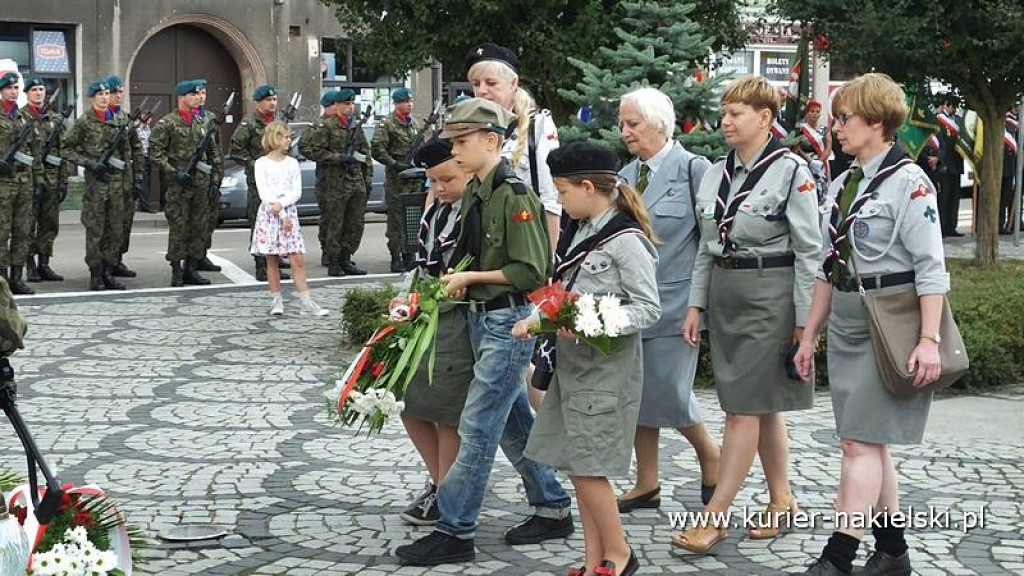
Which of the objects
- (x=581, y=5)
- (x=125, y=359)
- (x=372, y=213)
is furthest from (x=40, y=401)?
(x=372, y=213)

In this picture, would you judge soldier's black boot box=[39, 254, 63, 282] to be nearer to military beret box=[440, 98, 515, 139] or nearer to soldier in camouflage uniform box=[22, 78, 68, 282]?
soldier in camouflage uniform box=[22, 78, 68, 282]

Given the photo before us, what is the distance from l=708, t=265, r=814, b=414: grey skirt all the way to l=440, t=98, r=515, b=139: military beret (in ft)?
3.46

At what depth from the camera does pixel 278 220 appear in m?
13.3

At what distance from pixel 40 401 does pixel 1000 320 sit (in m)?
5.85

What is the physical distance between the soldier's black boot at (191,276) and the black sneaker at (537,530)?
9926 mm

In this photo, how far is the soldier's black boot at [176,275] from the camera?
1553 cm

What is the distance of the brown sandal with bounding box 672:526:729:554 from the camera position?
5973mm

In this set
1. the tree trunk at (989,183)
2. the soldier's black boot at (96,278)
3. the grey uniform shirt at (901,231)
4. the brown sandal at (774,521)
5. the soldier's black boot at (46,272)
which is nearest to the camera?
the grey uniform shirt at (901,231)

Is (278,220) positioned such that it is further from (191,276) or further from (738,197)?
(738,197)

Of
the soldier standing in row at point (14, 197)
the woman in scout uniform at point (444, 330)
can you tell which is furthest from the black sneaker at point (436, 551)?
the soldier standing in row at point (14, 197)

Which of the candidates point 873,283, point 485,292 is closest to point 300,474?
point 485,292

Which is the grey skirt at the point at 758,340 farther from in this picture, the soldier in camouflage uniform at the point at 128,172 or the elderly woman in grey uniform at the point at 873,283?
the soldier in camouflage uniform at the point at 128,172

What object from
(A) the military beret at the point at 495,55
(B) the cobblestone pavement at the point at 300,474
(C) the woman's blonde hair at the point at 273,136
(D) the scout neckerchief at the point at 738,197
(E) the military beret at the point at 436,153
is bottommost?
(B) the cobblestone pavement at the point at 300,474

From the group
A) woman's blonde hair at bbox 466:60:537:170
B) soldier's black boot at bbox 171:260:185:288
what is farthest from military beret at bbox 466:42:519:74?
soldier's black boot at bbox 171:260:185:288
